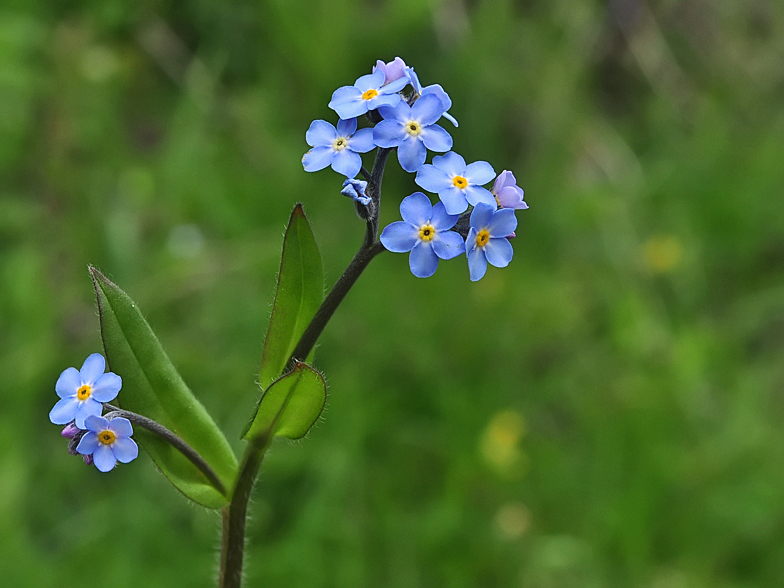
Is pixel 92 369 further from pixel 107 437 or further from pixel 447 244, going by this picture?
pixel 447 244

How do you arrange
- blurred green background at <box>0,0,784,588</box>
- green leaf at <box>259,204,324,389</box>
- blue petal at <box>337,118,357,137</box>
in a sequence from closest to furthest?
blue petal at <box>337,118,357,137</box> → green leaf at <box>259,204,324,389</box> → blurred green background at <box>0,0,784,588</box>

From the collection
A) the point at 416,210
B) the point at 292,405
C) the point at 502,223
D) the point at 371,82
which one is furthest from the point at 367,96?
Result: the point at 292,405

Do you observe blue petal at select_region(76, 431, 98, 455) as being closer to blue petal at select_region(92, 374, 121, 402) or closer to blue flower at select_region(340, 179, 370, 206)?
blue petal at select_region(92, 374, 121, 402)

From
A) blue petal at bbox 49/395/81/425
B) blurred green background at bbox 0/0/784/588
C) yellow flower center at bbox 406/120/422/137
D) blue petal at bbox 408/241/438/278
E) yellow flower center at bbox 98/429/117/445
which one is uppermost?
blurred green background at bbox 0/0/784/588

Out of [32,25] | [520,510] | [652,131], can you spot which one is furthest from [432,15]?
[520,510]

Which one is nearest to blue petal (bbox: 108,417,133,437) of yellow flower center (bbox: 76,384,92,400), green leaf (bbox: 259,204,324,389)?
yellow flower center (bbox: 76,384,92,400)

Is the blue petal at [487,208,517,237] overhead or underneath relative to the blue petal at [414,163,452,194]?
underneath
